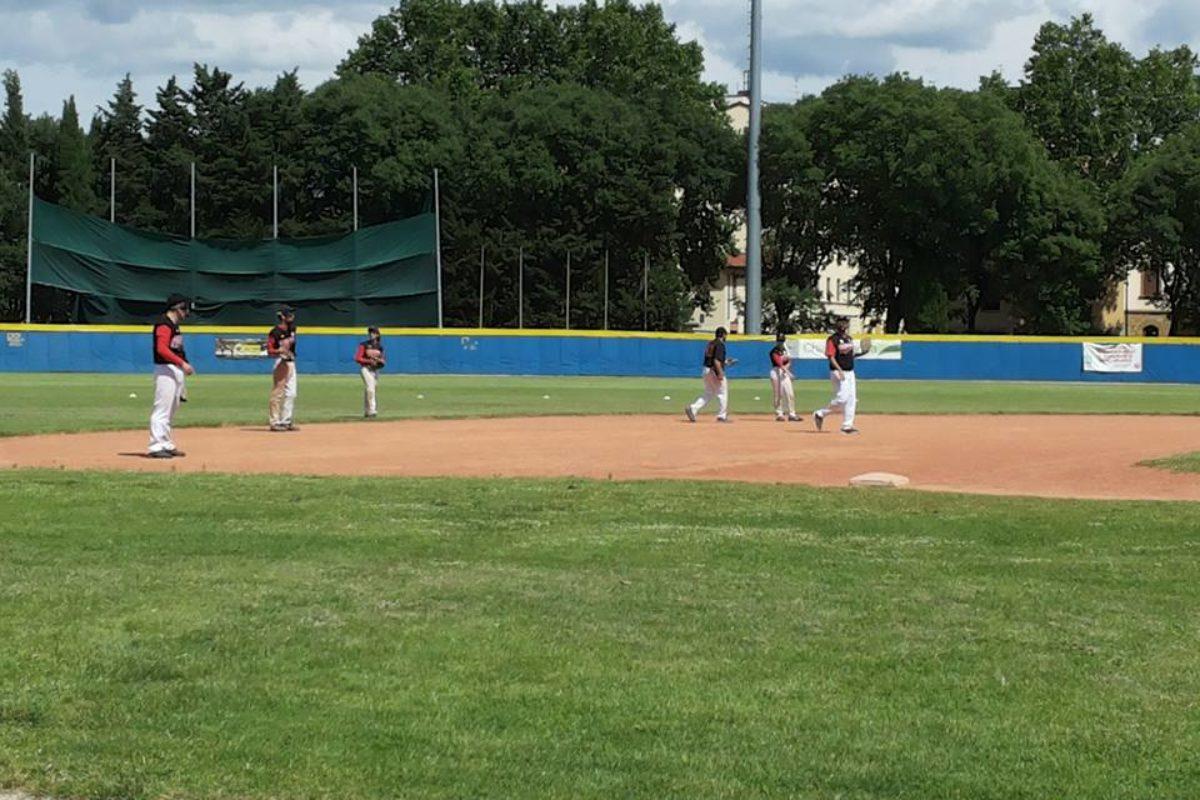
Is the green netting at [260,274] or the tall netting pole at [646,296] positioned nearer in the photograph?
the green netting at [260,274]

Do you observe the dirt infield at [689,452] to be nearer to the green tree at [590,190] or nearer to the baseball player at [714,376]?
the baseball player at [714,376]

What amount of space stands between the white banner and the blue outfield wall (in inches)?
9.4

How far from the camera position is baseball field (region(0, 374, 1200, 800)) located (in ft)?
16.1

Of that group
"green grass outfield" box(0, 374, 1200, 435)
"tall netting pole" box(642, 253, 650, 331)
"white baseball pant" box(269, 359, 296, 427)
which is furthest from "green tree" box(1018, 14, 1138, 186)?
"white baseball pant" box(269, 359, 296, 427)

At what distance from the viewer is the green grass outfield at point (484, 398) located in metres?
26.7

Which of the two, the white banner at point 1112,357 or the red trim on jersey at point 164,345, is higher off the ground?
the red trim on jersey at point 164,345

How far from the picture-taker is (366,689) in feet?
19.0

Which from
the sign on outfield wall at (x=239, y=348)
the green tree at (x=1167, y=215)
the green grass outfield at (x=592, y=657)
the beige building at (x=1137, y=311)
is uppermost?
the green tree at (x=1167, y=215)

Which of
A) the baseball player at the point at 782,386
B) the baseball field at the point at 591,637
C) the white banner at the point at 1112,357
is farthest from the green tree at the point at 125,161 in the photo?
the baseball field at the point at 591,637

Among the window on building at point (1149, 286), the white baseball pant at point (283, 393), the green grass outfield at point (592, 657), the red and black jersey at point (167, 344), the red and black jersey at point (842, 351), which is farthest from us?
the window on building at point (1149, 286)

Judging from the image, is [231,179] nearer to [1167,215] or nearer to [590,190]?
[590,190]

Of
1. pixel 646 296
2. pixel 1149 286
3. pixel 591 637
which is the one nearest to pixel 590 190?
pixel 646 296

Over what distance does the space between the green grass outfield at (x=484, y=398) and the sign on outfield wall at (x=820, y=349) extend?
3004 millimetres

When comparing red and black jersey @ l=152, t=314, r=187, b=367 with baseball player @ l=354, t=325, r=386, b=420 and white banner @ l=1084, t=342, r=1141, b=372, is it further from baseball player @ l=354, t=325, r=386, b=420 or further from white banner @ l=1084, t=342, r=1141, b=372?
white banner @ l=1084, t=342, r=1141, b=372
